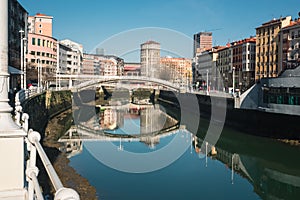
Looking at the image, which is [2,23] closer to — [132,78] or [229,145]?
[229,145]

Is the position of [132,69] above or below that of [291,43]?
above

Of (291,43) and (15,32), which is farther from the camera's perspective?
(291,43)

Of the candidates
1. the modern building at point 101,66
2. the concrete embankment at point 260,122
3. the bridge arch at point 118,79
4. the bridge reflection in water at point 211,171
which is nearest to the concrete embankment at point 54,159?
the bridge reflection in water at point 211,171

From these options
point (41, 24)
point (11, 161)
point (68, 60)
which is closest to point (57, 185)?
point (11, 161)

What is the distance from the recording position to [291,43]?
3053cm

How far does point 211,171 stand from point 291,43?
76.1 feet

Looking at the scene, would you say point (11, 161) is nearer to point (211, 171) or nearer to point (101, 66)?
point (211, 171)

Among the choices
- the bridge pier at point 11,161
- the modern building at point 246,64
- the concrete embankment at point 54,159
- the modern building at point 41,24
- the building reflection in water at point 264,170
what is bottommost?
the building reflection in water at point 264,170

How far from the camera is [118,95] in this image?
200 ft

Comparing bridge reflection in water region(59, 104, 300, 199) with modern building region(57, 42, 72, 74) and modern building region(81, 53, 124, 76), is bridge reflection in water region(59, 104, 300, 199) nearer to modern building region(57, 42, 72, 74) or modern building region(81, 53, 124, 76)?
modern building region(57, 42, 72, 74)

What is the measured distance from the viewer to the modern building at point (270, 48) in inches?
1303

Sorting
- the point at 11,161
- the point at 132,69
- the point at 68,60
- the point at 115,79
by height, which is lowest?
the point at 11,161

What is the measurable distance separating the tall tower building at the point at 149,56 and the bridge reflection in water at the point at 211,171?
610 inches

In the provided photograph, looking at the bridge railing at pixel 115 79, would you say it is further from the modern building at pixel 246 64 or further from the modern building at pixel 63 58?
the modern building at pixel 63 58
